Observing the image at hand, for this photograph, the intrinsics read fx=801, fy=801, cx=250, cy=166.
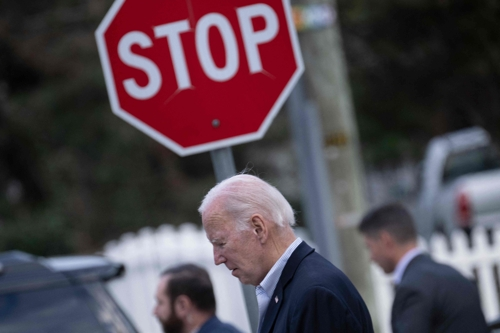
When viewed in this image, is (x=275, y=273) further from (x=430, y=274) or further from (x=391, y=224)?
(x=391, y=224)

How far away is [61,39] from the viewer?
63.1ft

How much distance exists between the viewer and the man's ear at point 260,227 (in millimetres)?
2436

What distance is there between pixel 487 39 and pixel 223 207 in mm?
7551

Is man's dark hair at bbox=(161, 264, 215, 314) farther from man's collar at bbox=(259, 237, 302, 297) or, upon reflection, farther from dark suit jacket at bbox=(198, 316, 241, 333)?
man's collar at bbox=(259, 237, 302, 297)

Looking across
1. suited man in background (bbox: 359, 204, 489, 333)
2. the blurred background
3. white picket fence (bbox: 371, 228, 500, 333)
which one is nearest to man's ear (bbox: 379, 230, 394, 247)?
suited man in background (bbox: 359, 204, 489, 333)

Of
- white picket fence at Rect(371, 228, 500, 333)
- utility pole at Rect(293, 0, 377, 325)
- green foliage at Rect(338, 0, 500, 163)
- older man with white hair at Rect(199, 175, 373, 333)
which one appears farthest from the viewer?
green foliage at Rect(338, 0, 500, 163)

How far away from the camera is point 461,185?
1030 centimetres

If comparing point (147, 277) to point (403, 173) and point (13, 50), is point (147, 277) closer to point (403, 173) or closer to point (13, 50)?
point (13, 50)

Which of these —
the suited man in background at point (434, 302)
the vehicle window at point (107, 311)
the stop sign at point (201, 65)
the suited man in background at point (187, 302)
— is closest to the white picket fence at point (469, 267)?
the suited man in background at point (434, 302)

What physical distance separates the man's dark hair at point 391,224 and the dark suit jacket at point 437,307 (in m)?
0.50

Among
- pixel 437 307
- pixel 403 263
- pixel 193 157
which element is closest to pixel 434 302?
pixel 437 307

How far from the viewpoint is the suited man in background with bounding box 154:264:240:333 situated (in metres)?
3.61

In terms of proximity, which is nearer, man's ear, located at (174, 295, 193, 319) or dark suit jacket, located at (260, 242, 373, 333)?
dark suit jacket, located at (260, 242, 373, 333)

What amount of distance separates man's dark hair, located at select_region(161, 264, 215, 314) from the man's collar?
1222 millimetres
